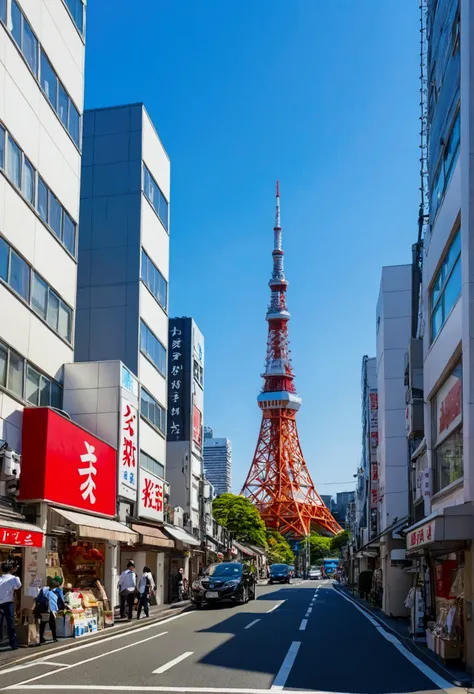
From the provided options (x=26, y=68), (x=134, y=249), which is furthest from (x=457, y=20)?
(x=134, y=249)

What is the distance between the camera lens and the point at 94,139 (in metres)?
31.0

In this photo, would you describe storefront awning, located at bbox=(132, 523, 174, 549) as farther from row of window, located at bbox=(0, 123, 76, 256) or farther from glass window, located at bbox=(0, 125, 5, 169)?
glass window, located at bbox=(0, 125, 5, 169)

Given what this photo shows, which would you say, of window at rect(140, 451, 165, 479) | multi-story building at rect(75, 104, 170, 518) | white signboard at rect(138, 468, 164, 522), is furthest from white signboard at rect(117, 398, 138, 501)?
multi-story building at rect(75, 104, 170, 518)

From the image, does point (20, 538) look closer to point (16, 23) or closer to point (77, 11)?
point (16, 23)

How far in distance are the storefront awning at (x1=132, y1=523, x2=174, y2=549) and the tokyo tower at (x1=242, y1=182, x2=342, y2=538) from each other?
98533 millimetres

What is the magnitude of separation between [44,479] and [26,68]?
954cm

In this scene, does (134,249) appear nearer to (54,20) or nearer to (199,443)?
(54,20)

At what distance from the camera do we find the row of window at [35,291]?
17.3 m

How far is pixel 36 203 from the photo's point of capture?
19.3m

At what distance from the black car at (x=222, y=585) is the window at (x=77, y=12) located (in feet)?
57.9

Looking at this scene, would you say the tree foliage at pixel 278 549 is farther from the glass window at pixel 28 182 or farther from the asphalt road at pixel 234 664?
the glass window at pixel 28 182

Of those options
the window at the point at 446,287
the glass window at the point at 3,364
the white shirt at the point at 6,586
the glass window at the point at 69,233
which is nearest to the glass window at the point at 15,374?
the glass window at the point at 3,364

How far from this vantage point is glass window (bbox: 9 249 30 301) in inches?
695

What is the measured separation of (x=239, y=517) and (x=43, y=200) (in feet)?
224
